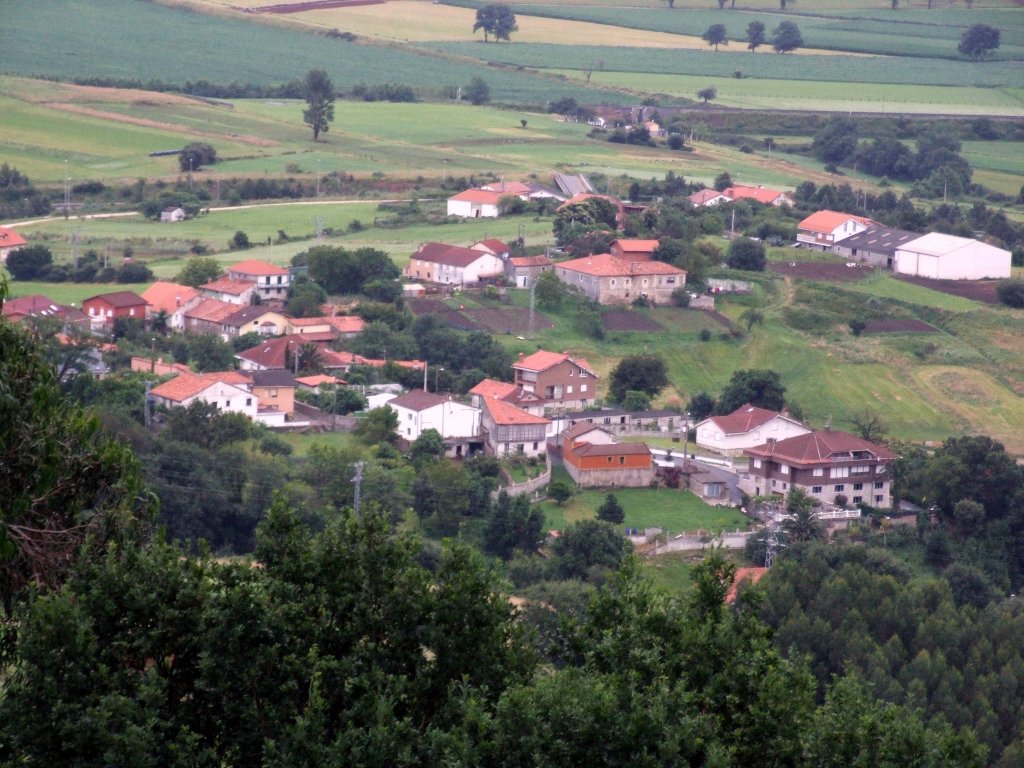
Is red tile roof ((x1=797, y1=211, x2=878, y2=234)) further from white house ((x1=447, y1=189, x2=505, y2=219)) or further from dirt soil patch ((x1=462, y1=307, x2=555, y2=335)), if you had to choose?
dirt soil patch ((x1=462, y1=307, x2=555, y2=335))

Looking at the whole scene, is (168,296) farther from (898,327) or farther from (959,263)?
(959,263)

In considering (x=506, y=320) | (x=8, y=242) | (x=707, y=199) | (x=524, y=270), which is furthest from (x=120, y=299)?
(x=707, y=199)

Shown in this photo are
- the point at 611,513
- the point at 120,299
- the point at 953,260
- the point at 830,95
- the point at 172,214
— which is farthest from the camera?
the point at 830,95

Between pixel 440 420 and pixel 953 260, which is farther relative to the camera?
pixel 953 260

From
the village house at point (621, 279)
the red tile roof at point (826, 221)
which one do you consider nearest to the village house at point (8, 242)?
the village house at point (621, 279)

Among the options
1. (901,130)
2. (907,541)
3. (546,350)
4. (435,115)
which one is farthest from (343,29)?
(907,541)

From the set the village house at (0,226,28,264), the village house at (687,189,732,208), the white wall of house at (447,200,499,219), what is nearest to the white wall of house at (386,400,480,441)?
the village house at (0,226,28,264)

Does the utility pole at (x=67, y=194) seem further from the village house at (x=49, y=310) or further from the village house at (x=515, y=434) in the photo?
the village house at (x=515, y=434)
